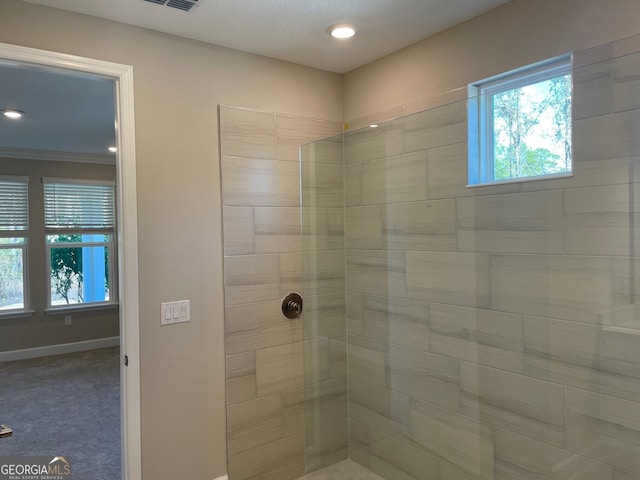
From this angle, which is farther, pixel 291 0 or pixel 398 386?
pixel 398 386

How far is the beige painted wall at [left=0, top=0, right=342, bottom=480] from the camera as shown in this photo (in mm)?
2215

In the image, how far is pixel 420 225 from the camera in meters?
2.38

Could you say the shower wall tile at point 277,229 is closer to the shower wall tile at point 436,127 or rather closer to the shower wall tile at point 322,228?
the shower wall tile at point 322,228

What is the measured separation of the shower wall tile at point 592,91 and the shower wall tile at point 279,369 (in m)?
1.93

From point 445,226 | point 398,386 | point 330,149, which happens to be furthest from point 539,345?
point 330,149

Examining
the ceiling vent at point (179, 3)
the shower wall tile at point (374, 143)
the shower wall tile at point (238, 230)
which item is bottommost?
the shower wall tile at point (238, 230)

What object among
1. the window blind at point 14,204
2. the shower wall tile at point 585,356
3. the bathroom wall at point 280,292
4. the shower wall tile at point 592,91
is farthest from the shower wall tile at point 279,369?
the window blind at point 14,204

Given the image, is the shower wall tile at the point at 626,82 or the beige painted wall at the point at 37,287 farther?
the beige painted wall at the point at 37,287

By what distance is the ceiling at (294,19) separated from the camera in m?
2.02

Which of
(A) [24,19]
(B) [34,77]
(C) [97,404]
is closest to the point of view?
(A) [24,19]

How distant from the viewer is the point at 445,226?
7.41 ft

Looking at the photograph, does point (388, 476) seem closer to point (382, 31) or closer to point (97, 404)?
point (382, 31)

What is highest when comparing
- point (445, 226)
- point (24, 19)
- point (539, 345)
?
point (24, 19)

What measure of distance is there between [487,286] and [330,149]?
126 centimetres
